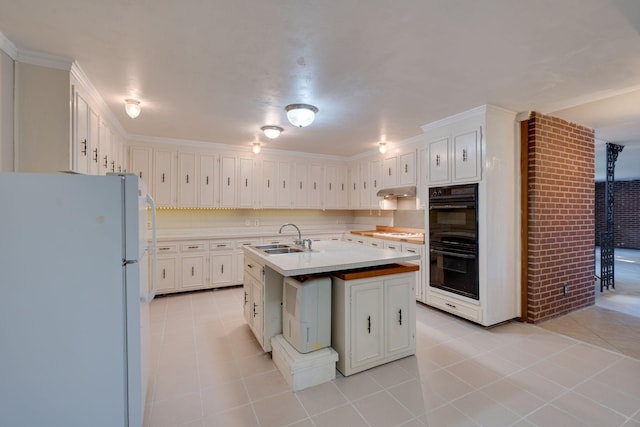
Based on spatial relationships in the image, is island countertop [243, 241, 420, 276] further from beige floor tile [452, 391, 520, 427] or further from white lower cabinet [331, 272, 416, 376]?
beige floor tile [452, 391, 520, 427]

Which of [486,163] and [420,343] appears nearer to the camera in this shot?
[420,343]

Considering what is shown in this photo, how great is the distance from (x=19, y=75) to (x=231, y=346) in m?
2.69

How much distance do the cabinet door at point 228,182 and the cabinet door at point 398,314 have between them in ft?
10.9

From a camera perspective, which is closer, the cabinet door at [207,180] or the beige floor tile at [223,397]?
the beige floor tile at [223,397]

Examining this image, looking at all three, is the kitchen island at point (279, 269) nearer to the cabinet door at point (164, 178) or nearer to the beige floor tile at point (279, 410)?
the beige floor tile at point (279, 410)

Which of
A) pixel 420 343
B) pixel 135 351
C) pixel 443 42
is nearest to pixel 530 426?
pixel 420 343

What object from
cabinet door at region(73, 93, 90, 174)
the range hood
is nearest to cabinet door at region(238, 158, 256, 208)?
the range hood

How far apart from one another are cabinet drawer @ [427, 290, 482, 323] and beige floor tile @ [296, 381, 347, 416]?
1.90 metres

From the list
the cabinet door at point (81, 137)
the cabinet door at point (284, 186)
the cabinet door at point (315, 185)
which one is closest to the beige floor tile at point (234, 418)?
the cabinet door at point (81, 137)

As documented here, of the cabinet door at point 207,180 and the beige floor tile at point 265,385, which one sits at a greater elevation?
the cabinet door at point 207,180

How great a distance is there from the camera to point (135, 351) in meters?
1.52

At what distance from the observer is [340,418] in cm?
181

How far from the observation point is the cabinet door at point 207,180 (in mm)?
4672

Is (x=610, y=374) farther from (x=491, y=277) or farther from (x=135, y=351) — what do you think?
(x=135, y=351)
